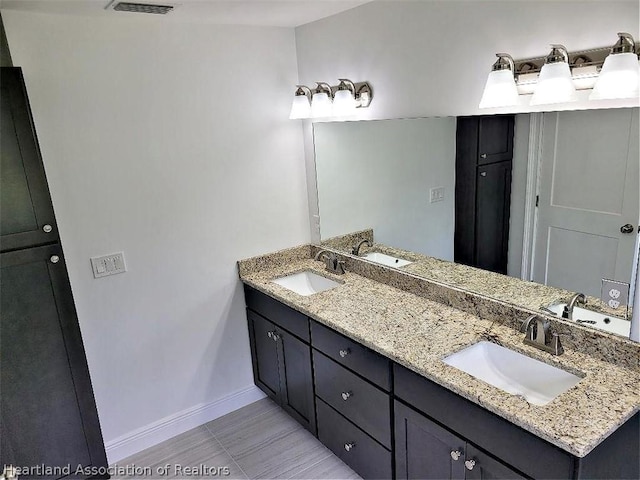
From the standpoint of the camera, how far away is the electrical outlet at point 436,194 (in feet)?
7.55

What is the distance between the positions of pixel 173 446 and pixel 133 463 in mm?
220

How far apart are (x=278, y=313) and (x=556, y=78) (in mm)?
1722

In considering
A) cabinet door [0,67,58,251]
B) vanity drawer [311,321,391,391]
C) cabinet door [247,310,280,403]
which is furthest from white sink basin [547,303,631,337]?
cabinet door [0,67,58,251]

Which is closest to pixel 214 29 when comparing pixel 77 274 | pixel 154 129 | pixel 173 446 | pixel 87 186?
→ pixel 154 129

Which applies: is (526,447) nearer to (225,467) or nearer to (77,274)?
(225,467)

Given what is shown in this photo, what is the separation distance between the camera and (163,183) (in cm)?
247

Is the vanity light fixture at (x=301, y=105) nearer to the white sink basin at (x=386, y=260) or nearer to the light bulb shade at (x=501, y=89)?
the white sink basin at (x=386, y=260)

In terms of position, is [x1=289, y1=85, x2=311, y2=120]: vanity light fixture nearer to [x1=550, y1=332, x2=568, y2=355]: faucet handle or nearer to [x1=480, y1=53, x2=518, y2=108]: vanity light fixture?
[x1=480, y1=53, x2=518, y2=108]: vanity light fixture

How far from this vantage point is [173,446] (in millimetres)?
2668

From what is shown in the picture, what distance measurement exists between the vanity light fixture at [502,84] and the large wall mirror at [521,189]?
134 millimetres

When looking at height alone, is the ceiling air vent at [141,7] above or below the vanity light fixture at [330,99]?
above

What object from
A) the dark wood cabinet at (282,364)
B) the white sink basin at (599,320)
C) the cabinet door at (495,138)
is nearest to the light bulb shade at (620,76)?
the cabinet door at (495,138)

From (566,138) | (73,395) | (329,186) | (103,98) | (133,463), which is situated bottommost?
(133,463)

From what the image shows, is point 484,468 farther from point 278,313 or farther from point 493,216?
point 278,313
